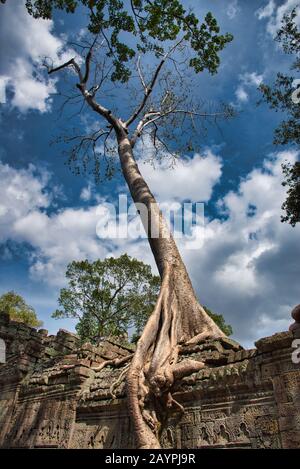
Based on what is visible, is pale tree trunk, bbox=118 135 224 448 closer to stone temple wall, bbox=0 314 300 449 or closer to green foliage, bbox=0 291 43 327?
stone temple wall, bbox=0 314 300 449

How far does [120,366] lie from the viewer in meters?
5.60

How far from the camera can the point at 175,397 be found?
412 centimetres

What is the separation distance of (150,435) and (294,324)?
77.0 inches

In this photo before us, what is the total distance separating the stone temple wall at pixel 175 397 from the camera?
331 cm

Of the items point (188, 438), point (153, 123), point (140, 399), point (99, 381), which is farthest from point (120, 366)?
point (153, 123)

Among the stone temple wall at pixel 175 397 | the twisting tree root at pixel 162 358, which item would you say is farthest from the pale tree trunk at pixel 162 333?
the stone temple wall at pixel 175 397

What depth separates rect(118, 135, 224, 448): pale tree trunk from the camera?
4.10m

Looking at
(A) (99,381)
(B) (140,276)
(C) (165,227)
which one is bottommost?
(A) (99,381)

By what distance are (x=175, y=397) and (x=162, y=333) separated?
1.09 m

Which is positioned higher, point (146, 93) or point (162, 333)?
point (146, 93)

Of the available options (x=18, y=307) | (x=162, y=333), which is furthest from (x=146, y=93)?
(x=18, y=307)

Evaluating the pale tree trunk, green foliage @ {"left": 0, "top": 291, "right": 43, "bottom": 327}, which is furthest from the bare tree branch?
green foliage @ {"left": 0, "top": 291, "right": 43, "bottom": 327}

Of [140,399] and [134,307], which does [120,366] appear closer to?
[140,399]

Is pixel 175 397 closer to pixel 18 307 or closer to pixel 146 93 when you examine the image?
pixel 146 93
